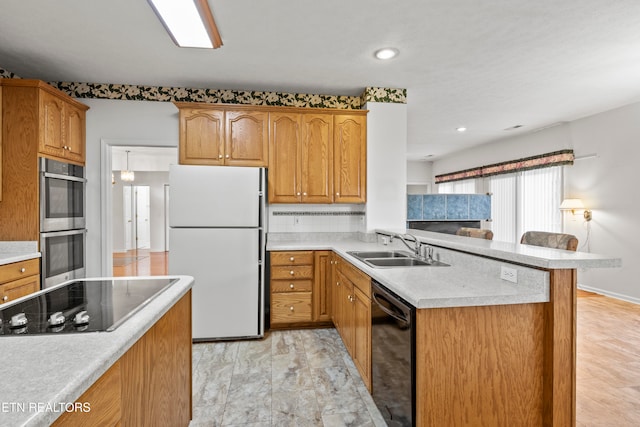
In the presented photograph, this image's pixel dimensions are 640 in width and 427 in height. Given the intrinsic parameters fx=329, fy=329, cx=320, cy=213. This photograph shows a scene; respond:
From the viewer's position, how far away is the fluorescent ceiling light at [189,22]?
1951mm

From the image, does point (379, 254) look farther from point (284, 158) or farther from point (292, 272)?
point (284, 158)

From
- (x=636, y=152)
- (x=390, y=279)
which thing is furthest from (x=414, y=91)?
(x=636, y=152)

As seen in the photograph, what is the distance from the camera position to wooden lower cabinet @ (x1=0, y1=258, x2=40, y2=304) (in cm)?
235

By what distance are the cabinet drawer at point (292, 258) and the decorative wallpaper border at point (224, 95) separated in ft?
5.43

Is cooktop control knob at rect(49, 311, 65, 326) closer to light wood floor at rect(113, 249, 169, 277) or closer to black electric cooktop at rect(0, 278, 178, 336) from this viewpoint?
black electric cooktop at rect(0, 278, 178, 336)

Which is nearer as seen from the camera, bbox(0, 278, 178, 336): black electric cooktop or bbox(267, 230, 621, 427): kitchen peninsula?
bbox(0, 278, 178, 336): black electric cooktop

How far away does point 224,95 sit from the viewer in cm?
356

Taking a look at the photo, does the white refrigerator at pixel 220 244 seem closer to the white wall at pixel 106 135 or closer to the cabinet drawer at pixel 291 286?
the cabinet drawer at pixel 291 286

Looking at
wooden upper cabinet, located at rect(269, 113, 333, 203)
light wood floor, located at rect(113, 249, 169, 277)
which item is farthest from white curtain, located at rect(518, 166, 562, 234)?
light wood floor, located at rect(113, 249, 169, 277)

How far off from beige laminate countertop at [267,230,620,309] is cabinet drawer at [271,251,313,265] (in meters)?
1.12

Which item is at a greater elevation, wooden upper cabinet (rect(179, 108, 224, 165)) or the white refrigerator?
wooden upper cabinet (rect(179, 108, 224, 165))

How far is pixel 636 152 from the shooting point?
13.1ft

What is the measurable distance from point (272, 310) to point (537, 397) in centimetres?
224

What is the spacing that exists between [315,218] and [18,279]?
2665mm
